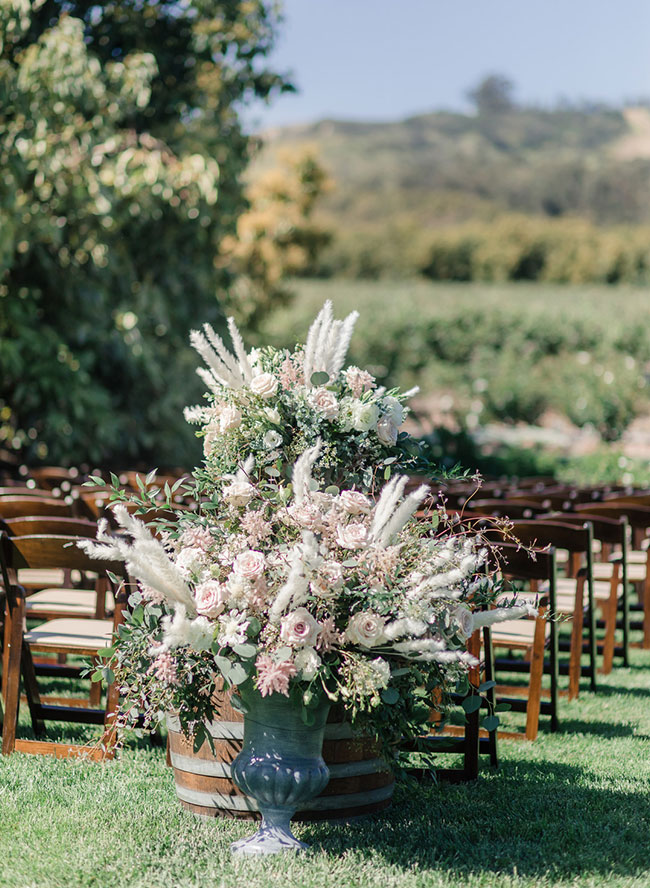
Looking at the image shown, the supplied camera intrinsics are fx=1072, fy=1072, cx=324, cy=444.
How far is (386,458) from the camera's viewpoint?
3.99 meters

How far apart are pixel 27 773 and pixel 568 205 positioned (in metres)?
64.1

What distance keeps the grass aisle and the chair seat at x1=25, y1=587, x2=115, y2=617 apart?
1.13 m

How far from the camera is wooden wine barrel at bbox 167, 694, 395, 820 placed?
368 centimetres

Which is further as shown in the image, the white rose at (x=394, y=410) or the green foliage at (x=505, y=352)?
the green foliage at (x=505, y=352)

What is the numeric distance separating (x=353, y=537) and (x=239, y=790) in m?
1.03

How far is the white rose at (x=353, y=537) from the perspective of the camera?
3393 millimetres

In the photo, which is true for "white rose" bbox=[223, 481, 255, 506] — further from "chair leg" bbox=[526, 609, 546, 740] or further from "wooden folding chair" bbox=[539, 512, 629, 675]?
"wooden folding chair" bbox=[539, 512, 629, 675]

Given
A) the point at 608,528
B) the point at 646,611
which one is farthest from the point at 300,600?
the point at 646,611

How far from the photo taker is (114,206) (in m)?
11.4

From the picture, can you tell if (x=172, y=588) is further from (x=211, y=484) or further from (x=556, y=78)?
(x=556, y=78)

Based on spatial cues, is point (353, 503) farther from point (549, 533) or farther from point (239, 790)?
point (549, 533)

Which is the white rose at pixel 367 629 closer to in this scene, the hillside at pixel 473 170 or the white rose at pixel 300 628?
the white rose at pixel 300 628

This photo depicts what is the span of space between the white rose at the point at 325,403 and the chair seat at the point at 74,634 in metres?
1.44

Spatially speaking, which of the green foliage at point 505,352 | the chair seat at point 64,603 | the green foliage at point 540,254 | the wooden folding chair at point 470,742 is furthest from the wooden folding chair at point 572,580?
the green foliage at point 540,254
